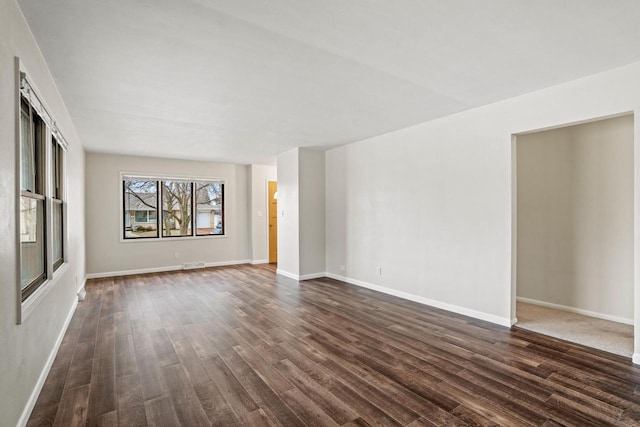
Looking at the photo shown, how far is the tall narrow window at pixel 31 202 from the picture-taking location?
2.20 meters

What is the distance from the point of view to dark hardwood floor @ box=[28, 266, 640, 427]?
2070 mm

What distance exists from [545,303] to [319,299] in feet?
9.97

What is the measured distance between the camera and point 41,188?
2717 mm

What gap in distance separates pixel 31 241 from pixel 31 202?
0.97ft

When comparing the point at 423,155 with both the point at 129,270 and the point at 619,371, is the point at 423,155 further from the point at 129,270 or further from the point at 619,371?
the point at 129,270

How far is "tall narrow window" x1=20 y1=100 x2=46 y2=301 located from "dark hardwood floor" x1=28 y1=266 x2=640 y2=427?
85cm

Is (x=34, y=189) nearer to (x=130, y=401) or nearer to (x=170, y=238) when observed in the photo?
(x=130, y=401)

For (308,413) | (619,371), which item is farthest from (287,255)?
(619,371)

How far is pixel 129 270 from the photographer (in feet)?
22.4

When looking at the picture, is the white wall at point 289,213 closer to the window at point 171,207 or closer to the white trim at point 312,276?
the white trim at point 312,276

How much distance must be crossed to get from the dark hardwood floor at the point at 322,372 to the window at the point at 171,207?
2.96 meters

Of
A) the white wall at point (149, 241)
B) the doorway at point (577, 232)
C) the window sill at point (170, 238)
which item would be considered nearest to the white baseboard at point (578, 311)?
the doorway at point (577, 232)

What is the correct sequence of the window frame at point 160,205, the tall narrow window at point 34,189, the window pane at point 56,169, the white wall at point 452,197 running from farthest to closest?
the window frame at point 160,205 < the window pane at point 56,169 < the white wall at point 452,197 < the tall narrow window at point 34,189

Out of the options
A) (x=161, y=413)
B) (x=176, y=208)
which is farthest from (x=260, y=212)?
(x=161, y=413)
